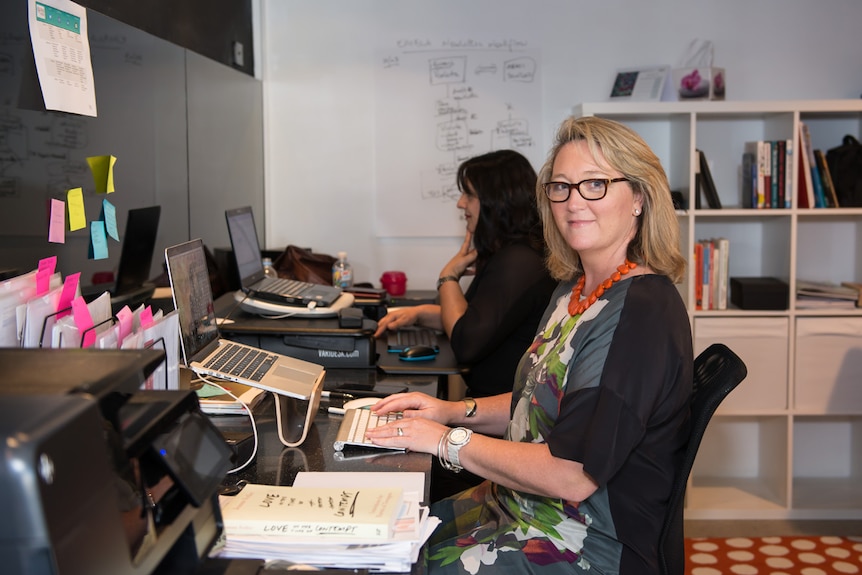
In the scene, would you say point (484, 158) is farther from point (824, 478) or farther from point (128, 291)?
point (824, 478)

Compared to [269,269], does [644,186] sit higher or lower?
higher

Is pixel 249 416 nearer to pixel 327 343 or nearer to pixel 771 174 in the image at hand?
pixel 327 343

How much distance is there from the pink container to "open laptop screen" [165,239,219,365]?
1.75 m

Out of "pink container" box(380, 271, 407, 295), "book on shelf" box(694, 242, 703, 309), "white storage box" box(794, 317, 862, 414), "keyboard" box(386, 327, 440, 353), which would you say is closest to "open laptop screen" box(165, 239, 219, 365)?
"keyboard" box(386, 327, 440, 353)

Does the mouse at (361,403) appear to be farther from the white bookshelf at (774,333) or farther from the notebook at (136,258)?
the white bookshelf at (774,333)

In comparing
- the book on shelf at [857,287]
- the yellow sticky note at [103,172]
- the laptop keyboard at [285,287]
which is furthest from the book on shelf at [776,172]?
the yellow sticky note at [103,172]

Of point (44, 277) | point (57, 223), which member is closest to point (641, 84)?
point (57, 223)

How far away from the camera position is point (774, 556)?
131 inches

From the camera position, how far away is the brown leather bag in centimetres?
355

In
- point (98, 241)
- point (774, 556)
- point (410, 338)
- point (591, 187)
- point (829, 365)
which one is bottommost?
point (774, 556)

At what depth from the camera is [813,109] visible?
354 centimetres

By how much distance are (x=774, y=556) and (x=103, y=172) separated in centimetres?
280

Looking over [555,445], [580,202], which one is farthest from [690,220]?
[555,445]

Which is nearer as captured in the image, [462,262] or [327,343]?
[327,343]
